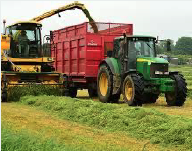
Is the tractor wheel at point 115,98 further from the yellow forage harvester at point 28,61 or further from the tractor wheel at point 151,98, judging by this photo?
the yellow forage harvester at point 28,61

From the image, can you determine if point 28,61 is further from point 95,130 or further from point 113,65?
point 95,130

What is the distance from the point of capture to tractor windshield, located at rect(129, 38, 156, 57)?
1320 cm

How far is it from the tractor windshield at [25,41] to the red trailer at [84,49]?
0.76 m

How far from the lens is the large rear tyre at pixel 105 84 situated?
13.6 meters

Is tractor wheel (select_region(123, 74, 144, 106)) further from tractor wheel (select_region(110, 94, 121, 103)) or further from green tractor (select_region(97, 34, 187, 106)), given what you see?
tractor wheel (select_region(110, 94, 121, 103))

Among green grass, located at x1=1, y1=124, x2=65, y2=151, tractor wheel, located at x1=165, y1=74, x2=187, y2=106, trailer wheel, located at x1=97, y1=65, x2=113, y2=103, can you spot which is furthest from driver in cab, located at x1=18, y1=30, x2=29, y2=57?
green grass, located at x1=1, y1=124, x2=65, y2=151

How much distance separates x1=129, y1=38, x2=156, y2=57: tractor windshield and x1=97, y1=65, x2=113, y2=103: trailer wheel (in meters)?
1.29

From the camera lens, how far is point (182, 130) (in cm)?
700

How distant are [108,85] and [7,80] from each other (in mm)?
3707

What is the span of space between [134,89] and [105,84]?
8.62ft

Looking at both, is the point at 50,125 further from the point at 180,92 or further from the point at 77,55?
the point at 77,55

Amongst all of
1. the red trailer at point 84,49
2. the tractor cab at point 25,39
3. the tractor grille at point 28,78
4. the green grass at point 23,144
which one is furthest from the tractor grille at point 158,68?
the green grass at point 23,144

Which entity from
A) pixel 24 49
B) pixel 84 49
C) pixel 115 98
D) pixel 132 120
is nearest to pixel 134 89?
pixel 115 98

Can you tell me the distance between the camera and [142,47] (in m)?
13.3
